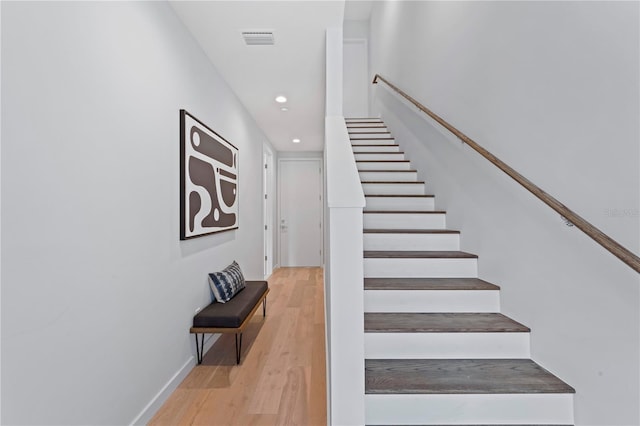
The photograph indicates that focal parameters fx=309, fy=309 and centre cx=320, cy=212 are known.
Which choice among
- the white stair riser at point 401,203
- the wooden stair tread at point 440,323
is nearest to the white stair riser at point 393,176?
the white stair riser at point 401,203

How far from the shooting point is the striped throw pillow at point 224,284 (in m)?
2.80

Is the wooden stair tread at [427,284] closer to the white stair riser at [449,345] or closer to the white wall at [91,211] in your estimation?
the white stair riser at [449,345]

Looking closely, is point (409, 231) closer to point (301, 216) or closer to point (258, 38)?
point (258, 38)

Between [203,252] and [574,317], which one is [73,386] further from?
[574,317]

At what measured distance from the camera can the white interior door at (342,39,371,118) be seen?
6.39 m

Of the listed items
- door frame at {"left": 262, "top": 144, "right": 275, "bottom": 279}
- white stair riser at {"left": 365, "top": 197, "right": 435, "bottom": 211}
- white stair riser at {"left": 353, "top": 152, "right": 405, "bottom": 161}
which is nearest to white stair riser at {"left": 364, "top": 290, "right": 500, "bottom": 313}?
white stair riser at {"left": 365, "top": 197, "right": 435, "bottom": 211}

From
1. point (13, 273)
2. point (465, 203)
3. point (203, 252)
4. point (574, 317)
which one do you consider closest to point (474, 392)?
point (574, 317)

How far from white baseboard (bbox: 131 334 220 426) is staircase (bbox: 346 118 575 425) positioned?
1297mm

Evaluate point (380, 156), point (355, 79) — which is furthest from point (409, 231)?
point (355, 79)

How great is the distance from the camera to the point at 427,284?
195 centimetres

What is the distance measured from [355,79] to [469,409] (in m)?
6.23

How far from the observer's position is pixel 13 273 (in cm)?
104

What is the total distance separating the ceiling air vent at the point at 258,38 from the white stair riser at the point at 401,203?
156 centimetres

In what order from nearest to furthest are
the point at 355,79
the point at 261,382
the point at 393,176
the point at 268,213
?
the point at 261,382
the point at 393,176
the point at 268,213
the point at 355,79
